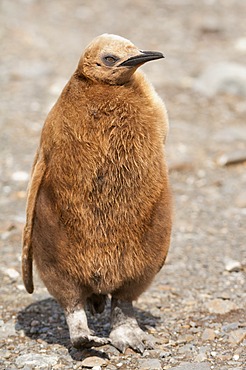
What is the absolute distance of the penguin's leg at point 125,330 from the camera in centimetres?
457

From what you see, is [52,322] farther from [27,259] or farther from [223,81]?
[223,81]

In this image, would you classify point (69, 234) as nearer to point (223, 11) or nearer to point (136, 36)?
point (136, 36)

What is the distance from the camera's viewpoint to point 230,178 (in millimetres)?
8258

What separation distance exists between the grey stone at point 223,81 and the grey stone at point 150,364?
6.45m

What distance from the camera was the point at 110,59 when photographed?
13.9ft

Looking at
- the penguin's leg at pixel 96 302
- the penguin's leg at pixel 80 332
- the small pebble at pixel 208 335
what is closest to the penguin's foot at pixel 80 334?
the penguin's leg at pixel 80 332

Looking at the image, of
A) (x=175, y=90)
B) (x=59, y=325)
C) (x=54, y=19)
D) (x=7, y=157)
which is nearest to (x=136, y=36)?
(x=54, y=19)

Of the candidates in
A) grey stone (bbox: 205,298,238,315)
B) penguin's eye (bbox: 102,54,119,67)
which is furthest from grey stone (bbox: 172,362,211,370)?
penguin's eye (bbox: 102,54,119,67)

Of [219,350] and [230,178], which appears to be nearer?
[219,350]

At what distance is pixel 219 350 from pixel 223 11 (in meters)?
9.91

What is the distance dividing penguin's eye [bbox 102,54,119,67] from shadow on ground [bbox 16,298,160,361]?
5.58 feet

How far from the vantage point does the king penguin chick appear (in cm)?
424

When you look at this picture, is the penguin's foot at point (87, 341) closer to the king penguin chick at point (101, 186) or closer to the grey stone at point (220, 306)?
the king penguin chick at point (101, 186)

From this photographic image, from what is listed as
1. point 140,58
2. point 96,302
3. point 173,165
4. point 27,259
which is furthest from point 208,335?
point 173,165
